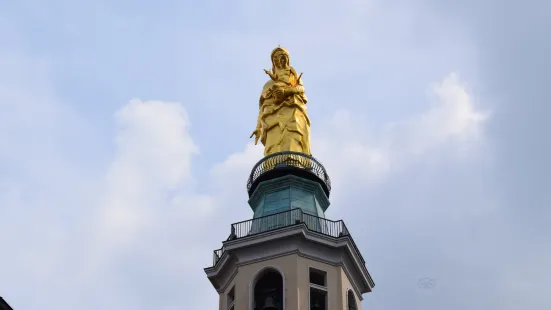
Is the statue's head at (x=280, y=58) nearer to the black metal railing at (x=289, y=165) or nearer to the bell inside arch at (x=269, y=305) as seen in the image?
the black metal railing at (x=289, y=165)

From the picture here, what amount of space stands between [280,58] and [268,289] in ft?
45.4

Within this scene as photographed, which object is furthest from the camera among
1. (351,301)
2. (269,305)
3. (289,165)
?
(289,165)

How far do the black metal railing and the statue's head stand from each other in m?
6.14

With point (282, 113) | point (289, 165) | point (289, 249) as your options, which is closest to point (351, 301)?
point (289, 249)

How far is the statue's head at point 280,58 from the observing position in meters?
53.5

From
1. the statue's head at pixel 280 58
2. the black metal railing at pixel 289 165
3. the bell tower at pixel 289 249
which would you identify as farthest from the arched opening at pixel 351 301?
the statue's head at pixel 280 58

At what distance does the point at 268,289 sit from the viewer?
44.7m

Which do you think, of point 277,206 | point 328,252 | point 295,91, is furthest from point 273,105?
point 328,252

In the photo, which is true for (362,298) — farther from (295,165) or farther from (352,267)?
(295,165)

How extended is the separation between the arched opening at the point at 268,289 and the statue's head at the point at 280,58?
13.1 meters

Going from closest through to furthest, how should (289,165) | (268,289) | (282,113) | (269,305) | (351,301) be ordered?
(269,305)
(268,289)
(351,301)
(289,165)
(282,113)

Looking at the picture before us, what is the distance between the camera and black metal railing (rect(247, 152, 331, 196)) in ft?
161

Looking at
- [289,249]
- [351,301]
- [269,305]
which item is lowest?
[269,305]

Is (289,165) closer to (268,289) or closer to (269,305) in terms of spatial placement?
(268,289)
